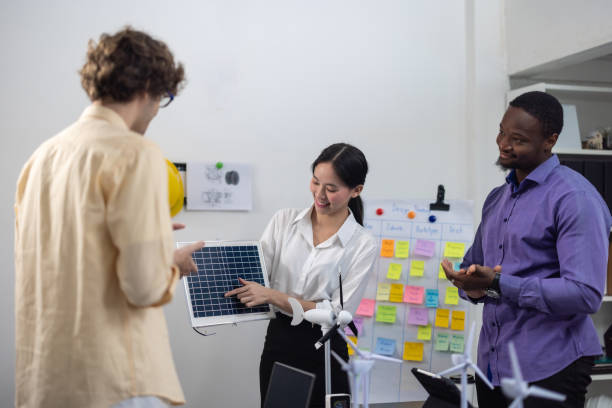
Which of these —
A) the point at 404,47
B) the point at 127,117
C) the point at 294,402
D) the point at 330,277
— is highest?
the point at 404,47

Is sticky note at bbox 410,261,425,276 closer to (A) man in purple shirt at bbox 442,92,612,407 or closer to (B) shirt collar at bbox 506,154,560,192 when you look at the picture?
(A) man in purple shirt at bbox 442,92,612,407

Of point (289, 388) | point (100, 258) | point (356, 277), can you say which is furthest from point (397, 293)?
point (100, 258)

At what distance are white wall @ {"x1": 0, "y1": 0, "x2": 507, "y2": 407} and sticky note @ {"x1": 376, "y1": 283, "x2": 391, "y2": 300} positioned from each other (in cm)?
49

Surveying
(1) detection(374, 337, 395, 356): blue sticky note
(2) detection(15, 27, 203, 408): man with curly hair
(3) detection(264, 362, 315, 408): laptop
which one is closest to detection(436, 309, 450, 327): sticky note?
(1) detection(374, 337, 395, 356): blue sticky note

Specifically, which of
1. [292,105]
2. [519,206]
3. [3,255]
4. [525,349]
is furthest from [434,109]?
[3,255]

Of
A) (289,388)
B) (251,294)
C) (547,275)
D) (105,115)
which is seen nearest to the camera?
(105,115)

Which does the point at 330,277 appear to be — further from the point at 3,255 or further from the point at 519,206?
the point at 3,255

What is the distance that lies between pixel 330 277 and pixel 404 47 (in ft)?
5.15

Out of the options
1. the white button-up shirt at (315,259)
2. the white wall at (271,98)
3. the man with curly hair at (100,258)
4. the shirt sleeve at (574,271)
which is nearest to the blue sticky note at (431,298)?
the white wall at (271,98)

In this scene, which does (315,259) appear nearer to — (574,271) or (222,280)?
(222,280)

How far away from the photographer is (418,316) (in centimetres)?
293

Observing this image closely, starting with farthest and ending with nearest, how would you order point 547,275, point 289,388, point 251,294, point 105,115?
point 251,294 < point 547,275 < point 289,388 < point 105,115

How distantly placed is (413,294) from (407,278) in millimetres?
87

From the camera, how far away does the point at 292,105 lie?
295 cm
